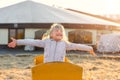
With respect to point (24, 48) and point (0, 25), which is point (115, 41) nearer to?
point (24, 48)

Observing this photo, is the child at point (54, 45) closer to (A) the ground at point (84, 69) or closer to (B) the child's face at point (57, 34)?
(B) the child's face at point (57, 34)

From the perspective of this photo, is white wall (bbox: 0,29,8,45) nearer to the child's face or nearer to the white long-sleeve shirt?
the white long-sleeve shirt

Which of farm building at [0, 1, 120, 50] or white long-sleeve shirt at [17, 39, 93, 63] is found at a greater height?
white long-sleeve shirt at [17, 39, 93, 63]

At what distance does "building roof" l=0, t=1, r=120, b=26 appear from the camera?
88.8ft

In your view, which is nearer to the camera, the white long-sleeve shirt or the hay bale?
the white long-sleeve shirt

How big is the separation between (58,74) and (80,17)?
25.2 meters

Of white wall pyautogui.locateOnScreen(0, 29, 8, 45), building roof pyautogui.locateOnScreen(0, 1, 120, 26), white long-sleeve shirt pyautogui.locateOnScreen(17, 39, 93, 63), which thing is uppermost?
white long-sleeve shirt pyautogui.locateOnScreen(17, 39, 93, 63)

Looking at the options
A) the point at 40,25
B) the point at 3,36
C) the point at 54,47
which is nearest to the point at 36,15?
the point at 40,25

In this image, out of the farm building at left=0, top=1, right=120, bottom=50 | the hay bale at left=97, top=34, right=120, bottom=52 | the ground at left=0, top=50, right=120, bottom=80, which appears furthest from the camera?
the farm building at left=0, top=1, right=120, bottom=50

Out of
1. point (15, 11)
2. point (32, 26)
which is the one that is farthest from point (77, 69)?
point (15, 11)

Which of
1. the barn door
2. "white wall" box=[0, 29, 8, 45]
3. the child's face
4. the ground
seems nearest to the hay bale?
the ground

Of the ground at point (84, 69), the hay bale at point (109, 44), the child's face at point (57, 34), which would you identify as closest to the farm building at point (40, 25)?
the hay bale at point (109, 44)

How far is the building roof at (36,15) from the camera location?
2708cm

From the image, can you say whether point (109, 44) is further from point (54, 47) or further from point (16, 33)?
point (54, 47)
